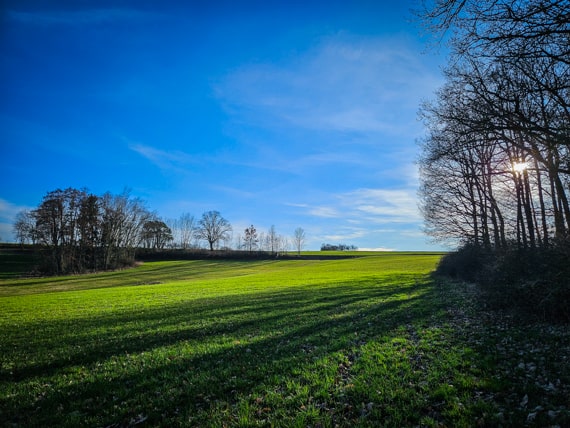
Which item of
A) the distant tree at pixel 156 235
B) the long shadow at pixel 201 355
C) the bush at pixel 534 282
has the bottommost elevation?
the long shadow at pixel 201 355

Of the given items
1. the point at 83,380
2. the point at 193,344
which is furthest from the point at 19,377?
the point at 193,344

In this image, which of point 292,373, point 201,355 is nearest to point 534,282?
point 292,373

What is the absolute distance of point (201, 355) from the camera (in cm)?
917

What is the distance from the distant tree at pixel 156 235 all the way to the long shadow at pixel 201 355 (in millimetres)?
85236

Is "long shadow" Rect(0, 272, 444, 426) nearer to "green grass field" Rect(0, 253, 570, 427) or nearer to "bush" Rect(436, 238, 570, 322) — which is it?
"green grass field" Rect(0, 253, 570, 427)

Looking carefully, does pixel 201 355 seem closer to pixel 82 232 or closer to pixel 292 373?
pixel 292 373

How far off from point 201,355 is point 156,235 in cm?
10107

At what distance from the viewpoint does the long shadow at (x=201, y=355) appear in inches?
248

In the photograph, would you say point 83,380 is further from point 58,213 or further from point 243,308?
point 58,213

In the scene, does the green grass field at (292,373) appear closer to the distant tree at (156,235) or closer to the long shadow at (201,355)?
the long shadow at (201,355)

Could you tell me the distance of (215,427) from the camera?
5125 millimetres

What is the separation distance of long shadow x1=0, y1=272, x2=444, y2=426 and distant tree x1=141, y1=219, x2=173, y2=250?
8524cm

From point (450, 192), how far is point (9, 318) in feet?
123

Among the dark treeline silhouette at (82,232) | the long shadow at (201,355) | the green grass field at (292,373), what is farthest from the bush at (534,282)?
the dark treeline silhouette at (82,232)
